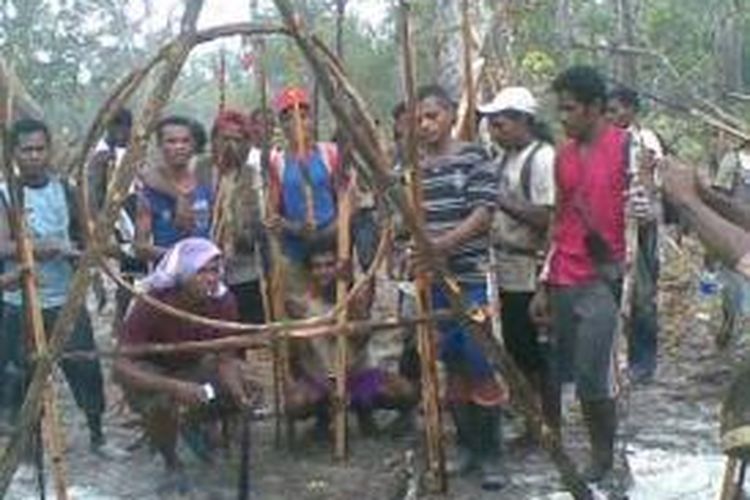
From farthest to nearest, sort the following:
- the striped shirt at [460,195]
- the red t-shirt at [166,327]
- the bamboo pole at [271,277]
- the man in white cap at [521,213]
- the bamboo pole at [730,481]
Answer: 1. the bamboo pole at [271,277]
2. the man in white cap at [521,213]
3. the red t-shirt at [166,327]
4. the striped shirt at [460,195]
5. the bamboo pole at [730,481]

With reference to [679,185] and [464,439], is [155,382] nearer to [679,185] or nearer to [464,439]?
[464,439]

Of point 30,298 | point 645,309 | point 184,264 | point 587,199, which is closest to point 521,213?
point 587,199

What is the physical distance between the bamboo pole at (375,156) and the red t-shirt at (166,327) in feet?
5.20

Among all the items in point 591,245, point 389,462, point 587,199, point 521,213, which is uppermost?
→ point 587,199

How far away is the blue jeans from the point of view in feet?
20.8

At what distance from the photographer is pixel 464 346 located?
6387 millimetres

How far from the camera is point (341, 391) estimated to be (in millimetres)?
6809

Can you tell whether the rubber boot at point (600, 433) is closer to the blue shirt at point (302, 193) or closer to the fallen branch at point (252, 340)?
the fallen branch at point (252, 340)

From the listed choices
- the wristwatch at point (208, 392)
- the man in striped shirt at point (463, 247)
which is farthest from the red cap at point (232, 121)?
the wristwatch at point (208, 392)

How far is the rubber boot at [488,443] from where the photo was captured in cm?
643

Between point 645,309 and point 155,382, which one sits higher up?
point 155,382

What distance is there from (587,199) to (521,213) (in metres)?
0.67

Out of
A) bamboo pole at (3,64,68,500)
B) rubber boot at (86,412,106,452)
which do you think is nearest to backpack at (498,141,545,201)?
bamboo pole at (3,64,68,500)

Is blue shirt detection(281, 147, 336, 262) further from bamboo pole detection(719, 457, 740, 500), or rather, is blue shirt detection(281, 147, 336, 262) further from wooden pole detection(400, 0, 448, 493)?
bamboo pole detection(719, 457, 740, 500)
